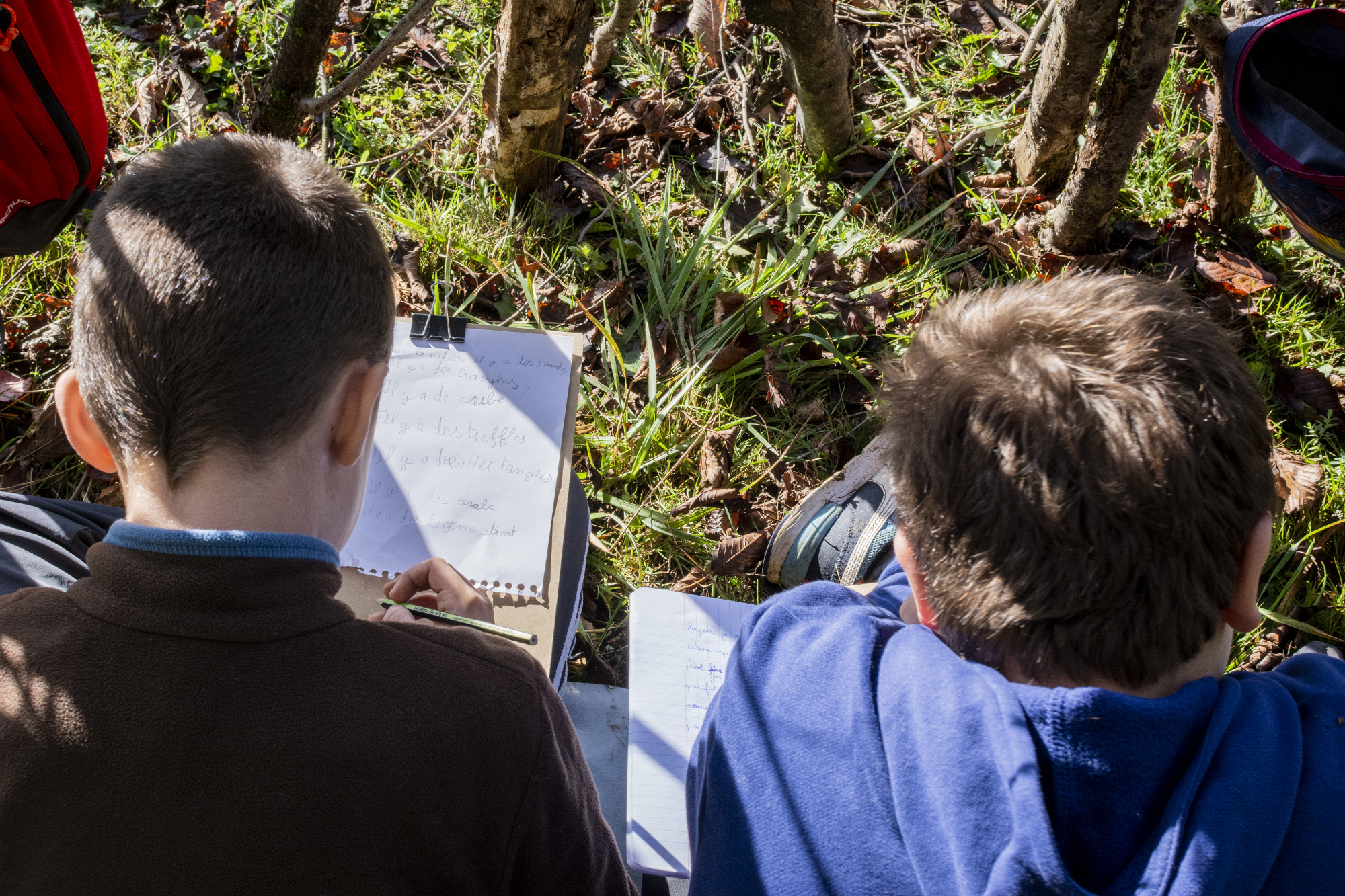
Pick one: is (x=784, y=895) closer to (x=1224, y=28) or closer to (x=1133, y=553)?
(x=1133, y=553)

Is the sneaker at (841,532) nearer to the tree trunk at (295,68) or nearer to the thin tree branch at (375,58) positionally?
the thin tree branch at (375,58)

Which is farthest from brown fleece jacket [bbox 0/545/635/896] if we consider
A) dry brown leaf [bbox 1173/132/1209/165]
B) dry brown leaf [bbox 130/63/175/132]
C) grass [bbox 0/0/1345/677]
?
dry brown leaf [bbox 1173/132/1209/165]

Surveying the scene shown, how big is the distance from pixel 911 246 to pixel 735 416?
93 cm

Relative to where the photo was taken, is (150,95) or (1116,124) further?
(150,95)

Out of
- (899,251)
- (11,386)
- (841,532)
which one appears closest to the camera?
(841,532)

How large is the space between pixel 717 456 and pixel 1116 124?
5.26ft

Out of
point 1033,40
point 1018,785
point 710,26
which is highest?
point 710,26

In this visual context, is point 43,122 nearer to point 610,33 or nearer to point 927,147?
point 610,33

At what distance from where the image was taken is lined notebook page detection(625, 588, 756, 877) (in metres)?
1.57

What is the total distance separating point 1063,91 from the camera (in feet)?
8.84

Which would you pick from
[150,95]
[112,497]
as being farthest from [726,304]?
[150,95]

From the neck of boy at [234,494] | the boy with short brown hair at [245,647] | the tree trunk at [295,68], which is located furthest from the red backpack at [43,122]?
the neck of boy at [234,494]

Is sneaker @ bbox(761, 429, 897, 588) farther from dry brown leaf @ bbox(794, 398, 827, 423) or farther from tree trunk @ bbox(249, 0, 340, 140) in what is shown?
tree trunk @ bbox(249, 0, 340, 140)

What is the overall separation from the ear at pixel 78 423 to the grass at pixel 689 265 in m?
1.44
